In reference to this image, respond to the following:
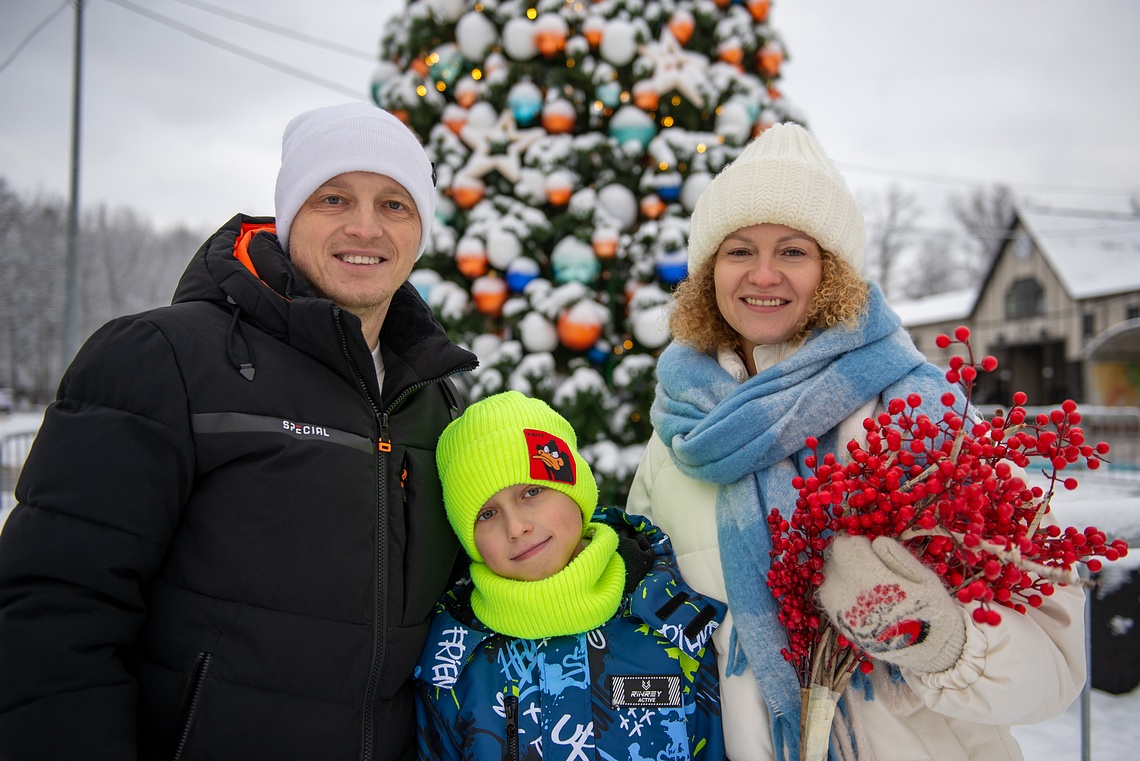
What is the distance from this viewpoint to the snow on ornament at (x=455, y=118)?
510 cm

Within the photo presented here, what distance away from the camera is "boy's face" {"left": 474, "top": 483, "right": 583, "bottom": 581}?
1791mm

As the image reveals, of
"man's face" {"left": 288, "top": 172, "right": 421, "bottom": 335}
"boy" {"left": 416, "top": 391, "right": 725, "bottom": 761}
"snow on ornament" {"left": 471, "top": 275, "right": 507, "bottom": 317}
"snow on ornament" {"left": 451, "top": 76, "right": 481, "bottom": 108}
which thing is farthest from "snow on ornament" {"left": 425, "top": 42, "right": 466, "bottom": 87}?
"boy" {"left": 416, "top": 391, "right": 725, "bottom": 761}

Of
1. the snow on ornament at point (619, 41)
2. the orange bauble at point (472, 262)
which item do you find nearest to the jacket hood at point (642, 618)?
the orange bauble at point (472, 262)

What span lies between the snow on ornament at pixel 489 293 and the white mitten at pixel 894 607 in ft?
11.9

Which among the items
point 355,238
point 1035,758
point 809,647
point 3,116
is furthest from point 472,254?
point 3,116

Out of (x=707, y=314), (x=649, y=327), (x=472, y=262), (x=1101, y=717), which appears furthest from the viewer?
(x=472, y=262)

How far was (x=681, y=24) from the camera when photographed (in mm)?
4770

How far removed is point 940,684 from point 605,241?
344 cm

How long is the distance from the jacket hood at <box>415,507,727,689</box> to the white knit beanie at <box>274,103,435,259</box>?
3.89 ft

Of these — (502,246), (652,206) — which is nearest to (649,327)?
(652,206)

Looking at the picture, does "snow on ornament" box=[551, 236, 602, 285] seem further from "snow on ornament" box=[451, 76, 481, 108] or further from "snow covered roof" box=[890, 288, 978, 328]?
"snow covered roof" box=[890, 288, 978, 328]

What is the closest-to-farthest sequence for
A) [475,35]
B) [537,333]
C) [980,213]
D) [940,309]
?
[537,333] → [475,35] → [940,309] → [980,213]

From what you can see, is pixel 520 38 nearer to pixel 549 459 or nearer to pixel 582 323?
pixel 582 323

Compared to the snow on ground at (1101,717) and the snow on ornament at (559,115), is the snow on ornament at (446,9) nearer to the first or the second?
the snow on ornament at (559,115)
